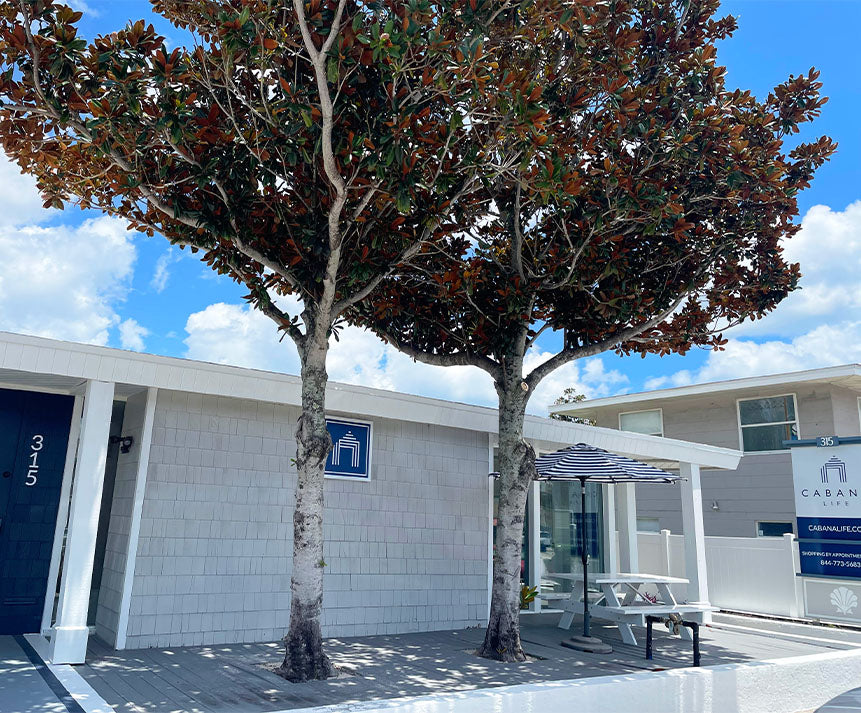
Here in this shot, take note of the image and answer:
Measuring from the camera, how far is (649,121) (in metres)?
7.06

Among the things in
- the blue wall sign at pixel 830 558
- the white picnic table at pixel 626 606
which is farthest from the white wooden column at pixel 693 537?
the blue wall sign at pixel 830 558

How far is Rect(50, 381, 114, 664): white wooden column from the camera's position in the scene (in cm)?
581

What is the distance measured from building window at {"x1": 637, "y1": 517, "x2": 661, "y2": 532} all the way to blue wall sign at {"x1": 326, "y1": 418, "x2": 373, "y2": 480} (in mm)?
11237

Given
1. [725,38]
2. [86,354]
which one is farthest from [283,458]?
[725,38]

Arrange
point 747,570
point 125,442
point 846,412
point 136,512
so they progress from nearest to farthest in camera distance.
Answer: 1. point 136,512
2. point 125,442
3. point 747,570
4. point 846,412

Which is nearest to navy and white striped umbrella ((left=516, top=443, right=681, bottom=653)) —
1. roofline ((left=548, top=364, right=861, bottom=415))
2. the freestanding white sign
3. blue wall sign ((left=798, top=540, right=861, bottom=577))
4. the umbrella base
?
the umbrella base

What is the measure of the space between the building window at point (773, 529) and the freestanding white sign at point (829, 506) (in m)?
4.69

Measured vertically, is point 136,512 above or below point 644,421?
below

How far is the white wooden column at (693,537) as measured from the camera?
33.8 feet

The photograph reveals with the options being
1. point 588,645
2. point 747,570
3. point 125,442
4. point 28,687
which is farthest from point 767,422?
point 28,687

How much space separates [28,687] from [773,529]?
47.3ft

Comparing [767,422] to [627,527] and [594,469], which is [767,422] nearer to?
[627,527]

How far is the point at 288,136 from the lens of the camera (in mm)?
5820

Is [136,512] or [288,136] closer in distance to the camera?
[288,136]
